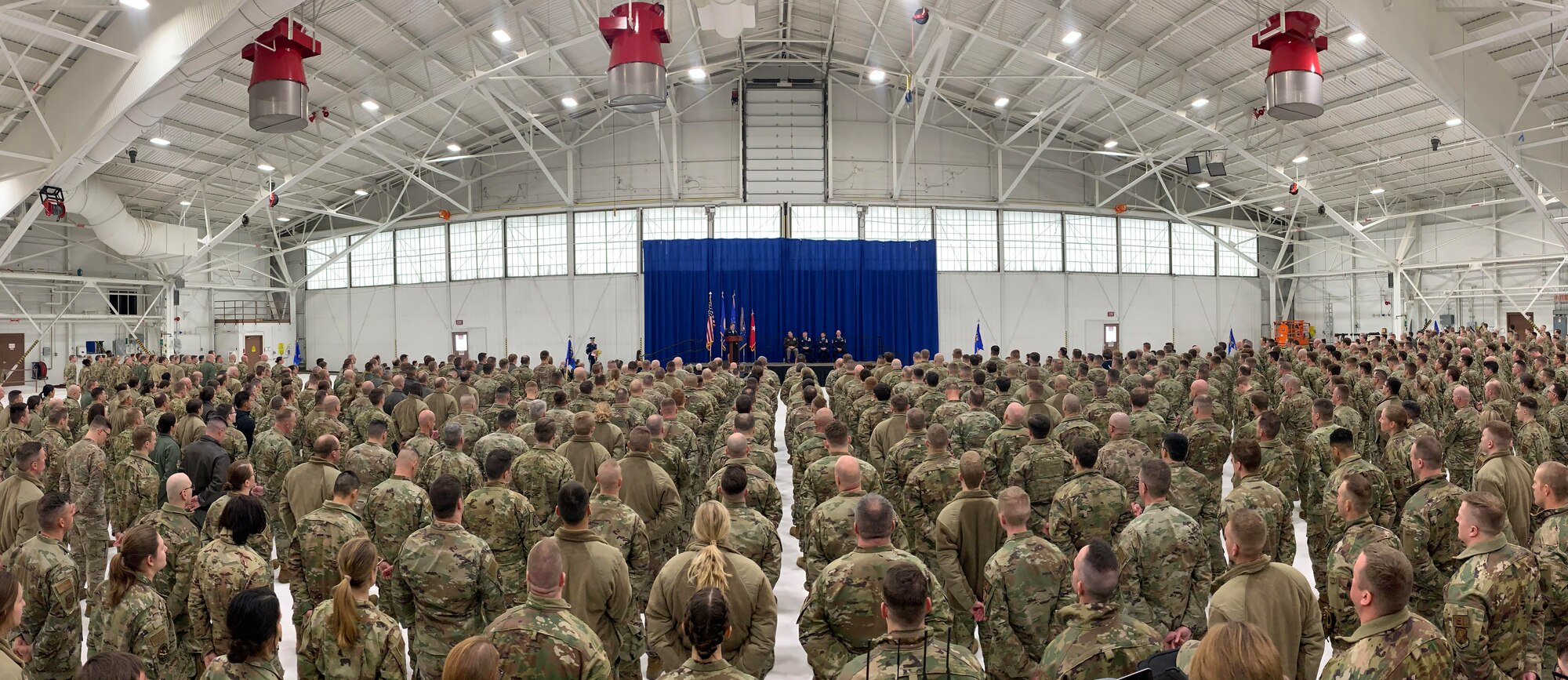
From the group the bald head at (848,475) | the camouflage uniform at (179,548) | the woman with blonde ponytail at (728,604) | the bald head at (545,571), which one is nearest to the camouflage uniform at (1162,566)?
the bald head at (848,475)

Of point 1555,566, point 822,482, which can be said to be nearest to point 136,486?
point 822,482

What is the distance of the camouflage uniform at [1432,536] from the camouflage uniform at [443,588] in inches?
180

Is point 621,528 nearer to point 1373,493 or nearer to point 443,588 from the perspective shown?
point 443,588

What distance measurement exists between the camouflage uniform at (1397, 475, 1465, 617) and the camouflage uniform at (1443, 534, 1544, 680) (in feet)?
2.96

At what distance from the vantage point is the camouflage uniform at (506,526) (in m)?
4.68

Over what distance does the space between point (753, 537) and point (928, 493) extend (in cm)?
138

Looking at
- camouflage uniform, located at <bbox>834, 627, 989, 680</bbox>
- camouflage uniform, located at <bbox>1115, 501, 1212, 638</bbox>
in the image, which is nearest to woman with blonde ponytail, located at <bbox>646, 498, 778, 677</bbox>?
camouflage uniform, located at <bbox>834, 627, 989, 680</bbox>

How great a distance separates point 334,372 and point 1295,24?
3153 centimetres

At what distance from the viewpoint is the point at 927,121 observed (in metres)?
26.9

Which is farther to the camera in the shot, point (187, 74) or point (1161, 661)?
point (187, 74)

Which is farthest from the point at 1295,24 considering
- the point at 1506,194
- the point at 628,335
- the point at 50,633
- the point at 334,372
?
the point at 334,372

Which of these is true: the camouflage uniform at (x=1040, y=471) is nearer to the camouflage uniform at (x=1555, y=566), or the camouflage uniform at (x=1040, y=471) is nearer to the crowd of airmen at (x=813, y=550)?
the crowd of airmen at (x=813, y=550)

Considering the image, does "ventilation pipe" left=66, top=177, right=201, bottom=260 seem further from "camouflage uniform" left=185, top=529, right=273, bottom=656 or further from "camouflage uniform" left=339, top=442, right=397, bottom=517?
"camouflage uniform" left=185, top=529, right=273, bottom=656

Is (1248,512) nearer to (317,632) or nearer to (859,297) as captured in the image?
(317,632)
